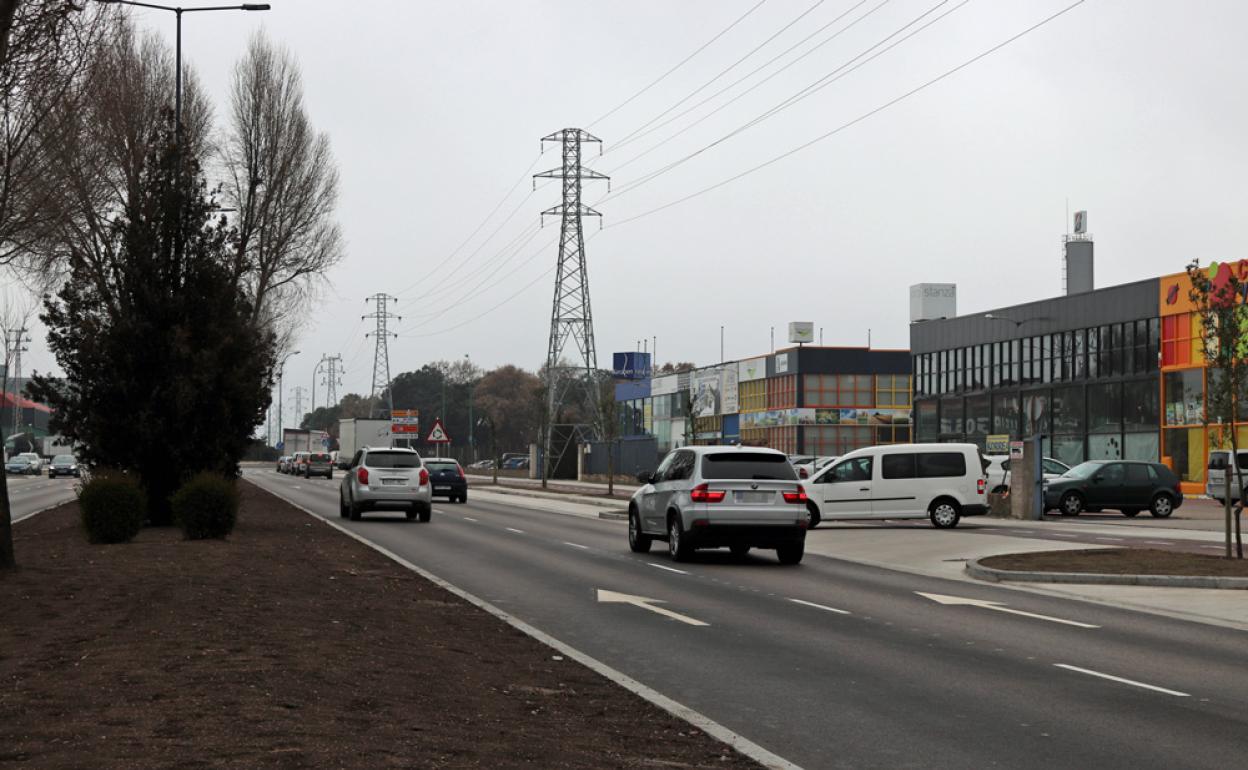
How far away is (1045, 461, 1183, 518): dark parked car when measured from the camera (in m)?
40.5

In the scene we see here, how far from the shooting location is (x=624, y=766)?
7.50m

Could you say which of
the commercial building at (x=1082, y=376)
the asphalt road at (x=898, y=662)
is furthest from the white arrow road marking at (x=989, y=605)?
the commercial building at (x=1082, y=376)

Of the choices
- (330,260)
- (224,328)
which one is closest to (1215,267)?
(330,260)

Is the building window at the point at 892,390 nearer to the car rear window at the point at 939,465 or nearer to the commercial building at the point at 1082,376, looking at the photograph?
the commercial building at the point at 1082,376

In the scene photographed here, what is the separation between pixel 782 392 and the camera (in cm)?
9600

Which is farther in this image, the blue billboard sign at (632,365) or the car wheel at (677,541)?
the blue billboard sign at (632,365)

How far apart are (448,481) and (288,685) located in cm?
3981

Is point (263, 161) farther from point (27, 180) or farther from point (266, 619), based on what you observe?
point (266, 619)

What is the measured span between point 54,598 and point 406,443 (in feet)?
289

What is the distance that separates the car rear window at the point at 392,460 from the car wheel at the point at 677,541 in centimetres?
1313

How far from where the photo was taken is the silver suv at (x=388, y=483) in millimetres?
34562

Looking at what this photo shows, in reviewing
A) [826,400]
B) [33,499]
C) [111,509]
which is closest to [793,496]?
[111,509]

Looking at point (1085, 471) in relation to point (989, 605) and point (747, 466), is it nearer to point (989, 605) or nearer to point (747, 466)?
point (747, 466)

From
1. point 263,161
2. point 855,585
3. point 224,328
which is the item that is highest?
point 263,161
